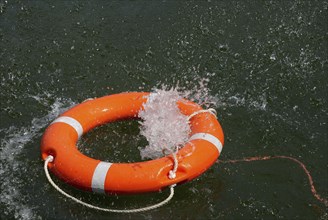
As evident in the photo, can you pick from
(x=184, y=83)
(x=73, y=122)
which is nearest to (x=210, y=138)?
(x=73, y=122)

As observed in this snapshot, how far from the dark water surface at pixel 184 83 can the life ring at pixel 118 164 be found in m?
0.43

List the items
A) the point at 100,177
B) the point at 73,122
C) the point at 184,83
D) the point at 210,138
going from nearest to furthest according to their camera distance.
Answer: the point at 100,177
the point at 210,138
the point at 73,122
the point at 184,83

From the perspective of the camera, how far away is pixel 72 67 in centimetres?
711

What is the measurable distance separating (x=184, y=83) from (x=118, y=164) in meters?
2.29

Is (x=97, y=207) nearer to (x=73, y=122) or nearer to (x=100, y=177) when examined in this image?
(x=100, y=177)

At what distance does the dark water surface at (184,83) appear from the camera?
5.22m

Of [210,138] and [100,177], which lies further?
[210,138]

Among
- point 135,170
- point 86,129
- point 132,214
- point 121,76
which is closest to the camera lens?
point 135,170

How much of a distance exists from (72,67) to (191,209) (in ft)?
9.84

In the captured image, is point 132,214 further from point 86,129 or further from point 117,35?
point 117,35

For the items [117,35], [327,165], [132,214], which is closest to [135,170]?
[132,214]

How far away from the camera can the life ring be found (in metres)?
4.70

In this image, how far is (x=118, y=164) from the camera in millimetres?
4809

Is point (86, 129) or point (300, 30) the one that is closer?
point (86, 129)
